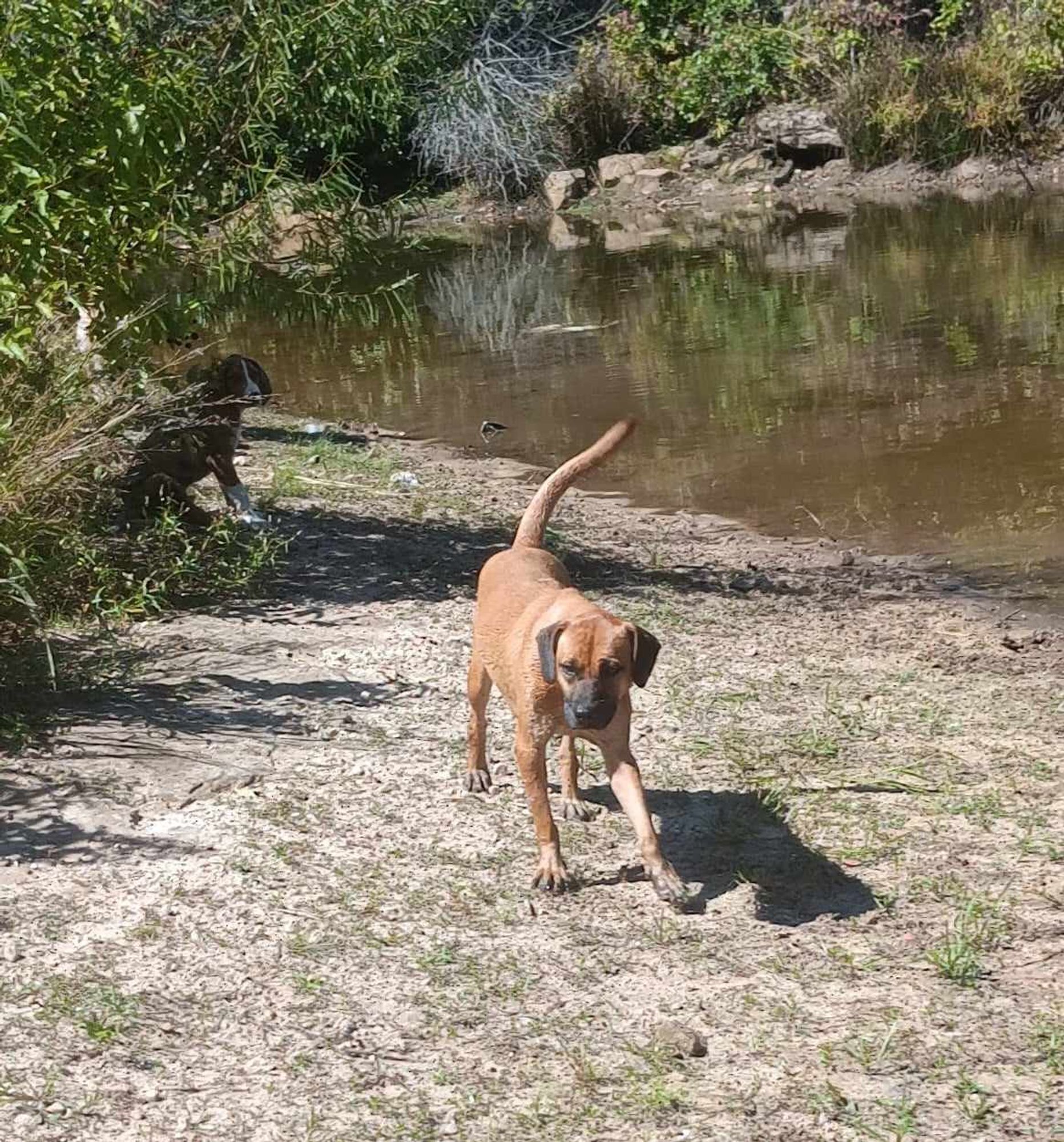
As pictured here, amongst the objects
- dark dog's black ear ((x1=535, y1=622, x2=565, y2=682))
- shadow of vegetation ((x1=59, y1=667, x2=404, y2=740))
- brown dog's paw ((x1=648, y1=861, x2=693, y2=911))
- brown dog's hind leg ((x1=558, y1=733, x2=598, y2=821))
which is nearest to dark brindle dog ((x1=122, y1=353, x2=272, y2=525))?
shadow of vegetation ((x1=59, y1=667, x2=404, y2=740))

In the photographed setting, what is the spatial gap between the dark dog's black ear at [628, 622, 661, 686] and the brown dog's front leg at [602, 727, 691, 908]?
244 millimetres

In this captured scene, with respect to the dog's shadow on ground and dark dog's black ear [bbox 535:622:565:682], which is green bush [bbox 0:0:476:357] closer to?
dark dog's black ear [bbox 535:622:565:682]

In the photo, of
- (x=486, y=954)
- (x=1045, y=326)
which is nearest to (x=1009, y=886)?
(x=486, y=954)

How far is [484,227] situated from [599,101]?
4.21 m

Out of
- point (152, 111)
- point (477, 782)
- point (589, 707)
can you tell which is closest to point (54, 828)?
point (477, 782)

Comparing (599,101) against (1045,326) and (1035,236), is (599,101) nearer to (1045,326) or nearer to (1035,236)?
(1035,236)

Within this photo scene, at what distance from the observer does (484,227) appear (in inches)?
1125

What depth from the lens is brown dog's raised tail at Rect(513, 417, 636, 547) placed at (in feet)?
19.2

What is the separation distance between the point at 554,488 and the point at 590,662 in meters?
1.35

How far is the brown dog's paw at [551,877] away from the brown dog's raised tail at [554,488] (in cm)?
129

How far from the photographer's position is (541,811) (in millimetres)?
4941

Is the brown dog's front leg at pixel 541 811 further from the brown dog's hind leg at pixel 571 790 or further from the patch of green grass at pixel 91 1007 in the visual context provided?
the patch of green grass at pixel 91 1007

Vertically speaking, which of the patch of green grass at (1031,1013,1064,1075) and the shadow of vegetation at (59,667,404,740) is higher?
the shadow of vegetation at (59,667,404,740)

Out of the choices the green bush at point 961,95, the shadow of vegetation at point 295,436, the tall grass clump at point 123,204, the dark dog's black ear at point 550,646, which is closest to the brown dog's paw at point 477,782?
the dark dog's black ear at point 550,646
